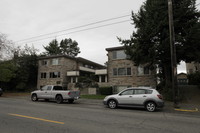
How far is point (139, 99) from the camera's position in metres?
9.29

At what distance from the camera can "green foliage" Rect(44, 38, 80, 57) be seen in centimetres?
4812

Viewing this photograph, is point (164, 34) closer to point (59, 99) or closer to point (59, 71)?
point (59, 99)

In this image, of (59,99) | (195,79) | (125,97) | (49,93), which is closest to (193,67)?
(195,79)

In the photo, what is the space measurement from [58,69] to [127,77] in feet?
50.1

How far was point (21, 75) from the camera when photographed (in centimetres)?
2961

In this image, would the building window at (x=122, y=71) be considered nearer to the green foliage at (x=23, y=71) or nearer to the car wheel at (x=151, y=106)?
the car wheel at (x=151, y=106)

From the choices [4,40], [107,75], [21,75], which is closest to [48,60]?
[21,75]

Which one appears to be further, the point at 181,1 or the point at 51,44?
the point at 51,44

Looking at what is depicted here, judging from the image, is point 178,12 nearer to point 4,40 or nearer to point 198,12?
point 198,12

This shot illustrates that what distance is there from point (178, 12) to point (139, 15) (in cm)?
410

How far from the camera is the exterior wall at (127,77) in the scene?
67.7 feet

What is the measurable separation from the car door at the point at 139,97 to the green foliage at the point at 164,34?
547 cm

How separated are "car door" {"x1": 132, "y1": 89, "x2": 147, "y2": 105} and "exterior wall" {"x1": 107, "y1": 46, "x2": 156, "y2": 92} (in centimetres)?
1179

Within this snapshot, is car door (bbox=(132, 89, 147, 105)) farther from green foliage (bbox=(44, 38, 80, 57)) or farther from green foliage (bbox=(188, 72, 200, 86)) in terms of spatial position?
green foliage (bbox=(44, 38, 80, 57))
